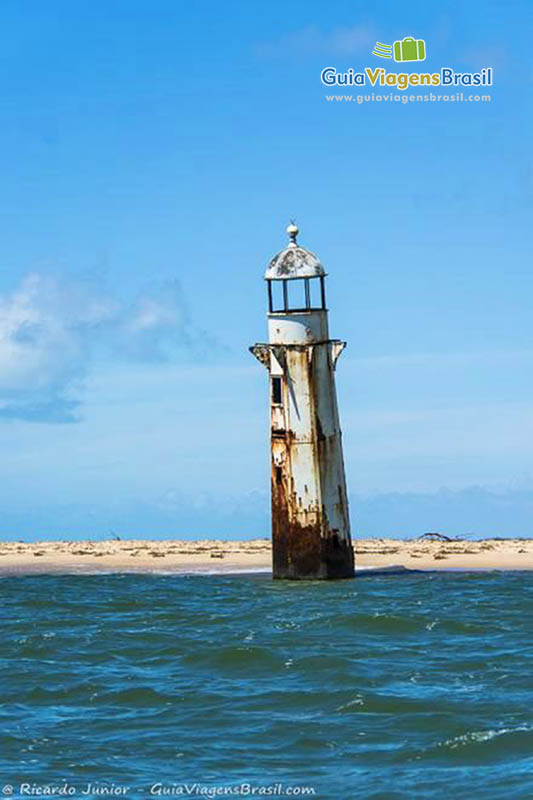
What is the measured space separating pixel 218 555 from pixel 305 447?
9769mm

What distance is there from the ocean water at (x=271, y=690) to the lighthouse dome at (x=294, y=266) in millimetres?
6789

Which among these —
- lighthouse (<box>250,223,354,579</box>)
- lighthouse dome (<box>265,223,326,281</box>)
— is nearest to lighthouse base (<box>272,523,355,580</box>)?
lighthouse (<box>250,223,354,579</box>)

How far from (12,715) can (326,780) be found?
5441 mm

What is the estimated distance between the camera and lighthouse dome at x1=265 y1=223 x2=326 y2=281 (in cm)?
3134

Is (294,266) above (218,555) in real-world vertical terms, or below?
above

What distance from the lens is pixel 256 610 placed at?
1102 inches

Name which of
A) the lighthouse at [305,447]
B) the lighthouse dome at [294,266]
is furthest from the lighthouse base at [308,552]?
the lighthouse dome at [294,266]

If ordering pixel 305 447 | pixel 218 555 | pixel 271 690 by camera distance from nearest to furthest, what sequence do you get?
pixel 271 690 → pixel 305 447 → pixel 218 555

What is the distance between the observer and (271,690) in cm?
2066

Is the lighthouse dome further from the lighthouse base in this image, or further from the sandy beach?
the sandy beach

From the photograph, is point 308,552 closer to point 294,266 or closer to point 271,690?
point 294,266

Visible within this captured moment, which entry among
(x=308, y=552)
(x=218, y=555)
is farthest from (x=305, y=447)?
(x=218, y=555)

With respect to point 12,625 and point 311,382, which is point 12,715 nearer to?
point 12,625

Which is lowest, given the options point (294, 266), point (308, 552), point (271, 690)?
point (271, 690)
